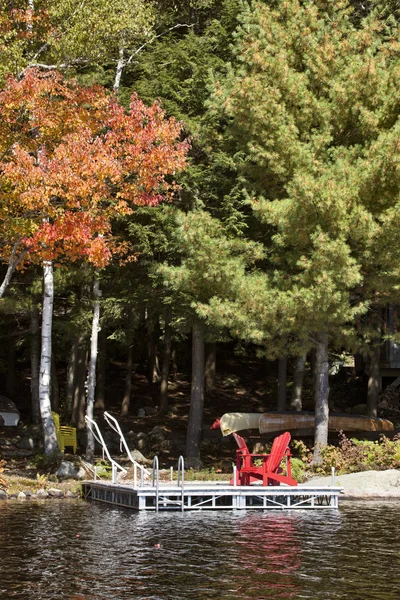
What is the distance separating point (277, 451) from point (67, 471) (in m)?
6.92

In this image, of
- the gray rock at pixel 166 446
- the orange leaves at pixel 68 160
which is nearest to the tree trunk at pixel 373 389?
the gray rock at pixel 166 446

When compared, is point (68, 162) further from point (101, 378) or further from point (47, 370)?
point (101, 378)

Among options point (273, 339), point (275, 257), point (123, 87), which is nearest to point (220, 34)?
point (123, 87)

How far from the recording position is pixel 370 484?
24.2 meters

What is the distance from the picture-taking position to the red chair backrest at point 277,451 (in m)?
22.5

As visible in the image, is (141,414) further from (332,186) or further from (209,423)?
(332,186)

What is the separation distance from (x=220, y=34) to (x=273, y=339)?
1123cm

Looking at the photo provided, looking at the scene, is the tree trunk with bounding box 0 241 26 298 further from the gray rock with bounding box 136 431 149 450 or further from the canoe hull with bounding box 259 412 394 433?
the gray rock with bounding box 136 431 149 450

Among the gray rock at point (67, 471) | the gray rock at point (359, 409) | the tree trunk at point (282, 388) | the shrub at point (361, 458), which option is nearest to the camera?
the gray rock at point (67, 471)

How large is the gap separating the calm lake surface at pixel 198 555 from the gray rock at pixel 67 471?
16.6ft

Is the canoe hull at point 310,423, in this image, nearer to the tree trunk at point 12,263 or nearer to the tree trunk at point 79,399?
the tree trunk at point 79,399

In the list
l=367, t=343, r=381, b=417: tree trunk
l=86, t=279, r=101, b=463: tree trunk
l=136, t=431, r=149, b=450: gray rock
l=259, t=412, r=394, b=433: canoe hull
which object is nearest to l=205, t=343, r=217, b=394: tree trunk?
l=136, t=431, r=149, b=450: gray rock

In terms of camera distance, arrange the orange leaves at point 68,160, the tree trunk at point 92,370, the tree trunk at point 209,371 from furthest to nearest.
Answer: the tree trunk at point 209,371 → the tree trunk at point 92,370 → the orange leaves at point 68,160

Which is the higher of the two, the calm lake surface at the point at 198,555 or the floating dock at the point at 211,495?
the floating dock at the point at 211,495
